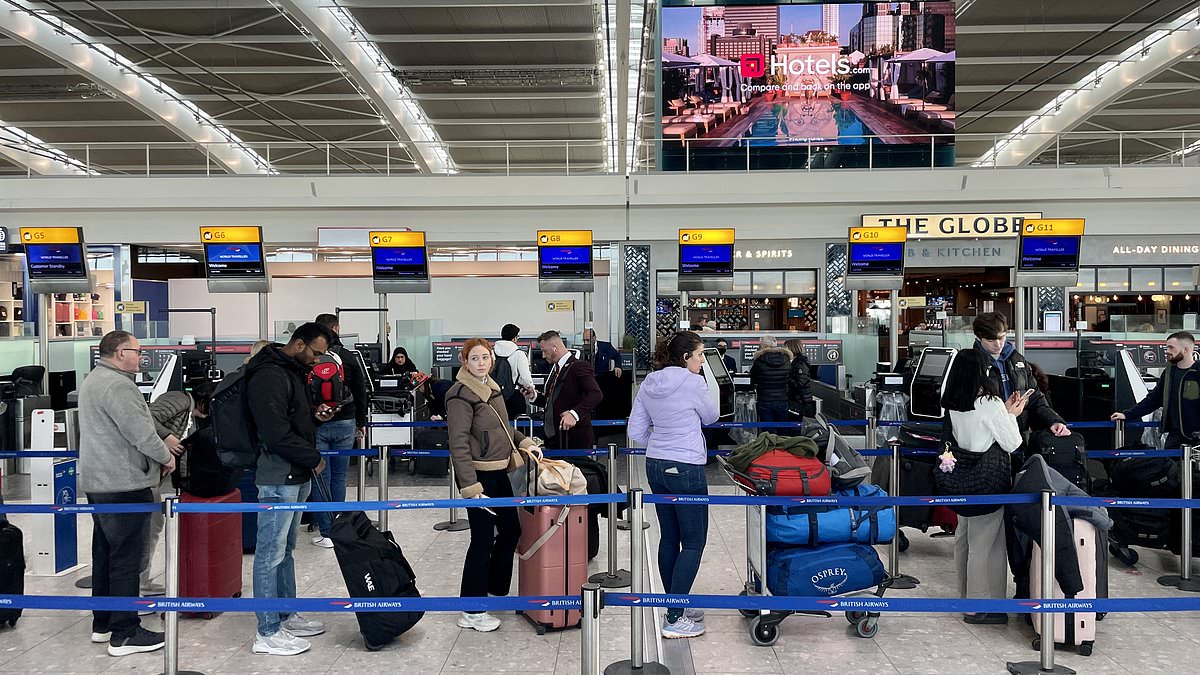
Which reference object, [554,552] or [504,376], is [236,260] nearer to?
[504,376]

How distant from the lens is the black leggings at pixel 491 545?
473 cm

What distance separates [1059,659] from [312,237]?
13.8 meters

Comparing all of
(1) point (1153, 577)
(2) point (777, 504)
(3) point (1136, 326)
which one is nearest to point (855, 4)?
(3) point (1136, 326)

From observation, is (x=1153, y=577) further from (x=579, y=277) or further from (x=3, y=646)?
(x=579, y=277)

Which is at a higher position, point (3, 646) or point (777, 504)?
point (777, 504)

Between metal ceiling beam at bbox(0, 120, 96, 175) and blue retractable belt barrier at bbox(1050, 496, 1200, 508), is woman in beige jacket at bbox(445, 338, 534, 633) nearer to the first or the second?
blue retractable belt barrier at bbox(1050, 496, 1200, 508)

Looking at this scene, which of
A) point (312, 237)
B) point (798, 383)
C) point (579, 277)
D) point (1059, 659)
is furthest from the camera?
point (312, 237)

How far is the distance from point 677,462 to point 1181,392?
3918mm

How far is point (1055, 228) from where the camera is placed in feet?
30.5

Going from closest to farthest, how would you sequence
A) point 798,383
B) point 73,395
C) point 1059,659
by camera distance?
point 1059,659, point 798,383, point 73,395

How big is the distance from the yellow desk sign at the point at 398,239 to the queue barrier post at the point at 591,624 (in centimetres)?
895

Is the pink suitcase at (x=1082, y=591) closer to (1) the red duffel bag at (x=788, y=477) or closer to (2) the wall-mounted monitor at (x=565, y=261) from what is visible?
(1) the red duffel bag at (x=788, y=477)

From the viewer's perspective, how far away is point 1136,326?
42.1 feet

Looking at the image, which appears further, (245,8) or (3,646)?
(245,8)
